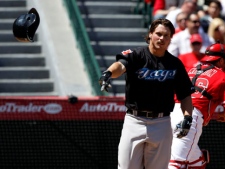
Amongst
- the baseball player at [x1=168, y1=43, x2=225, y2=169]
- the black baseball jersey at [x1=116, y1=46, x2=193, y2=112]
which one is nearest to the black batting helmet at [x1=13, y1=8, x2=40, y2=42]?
the black baseball jersey at [x1=116, y1=46, x2=193, y2=112]

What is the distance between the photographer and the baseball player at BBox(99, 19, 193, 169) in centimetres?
770

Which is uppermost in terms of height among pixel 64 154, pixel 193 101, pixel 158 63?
pixel 158 63

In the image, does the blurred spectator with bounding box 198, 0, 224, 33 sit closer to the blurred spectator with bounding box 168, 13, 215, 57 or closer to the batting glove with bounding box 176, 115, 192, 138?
the blurred spectator with bounding box 168, 13, 215, 57

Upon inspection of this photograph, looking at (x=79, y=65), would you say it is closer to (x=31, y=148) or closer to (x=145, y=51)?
(x=31, y=148)

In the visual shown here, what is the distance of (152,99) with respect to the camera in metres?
7.75

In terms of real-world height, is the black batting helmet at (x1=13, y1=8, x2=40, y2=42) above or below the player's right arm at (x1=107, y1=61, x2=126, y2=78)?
above

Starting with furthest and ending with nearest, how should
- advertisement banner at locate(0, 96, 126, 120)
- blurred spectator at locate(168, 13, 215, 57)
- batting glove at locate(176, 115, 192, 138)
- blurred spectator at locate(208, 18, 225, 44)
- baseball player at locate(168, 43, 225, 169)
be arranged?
1. blurred spectator at locate(208, 18, 225, 44)
2. blurred spectator at locate(168, 13, 215, 57)
3. advertisement banner at locate(0, 96, 126, 120)
4. baseball player at locate(168, 43, 225, 169)
5. batting glove at locate(176, 115, 192, 138)

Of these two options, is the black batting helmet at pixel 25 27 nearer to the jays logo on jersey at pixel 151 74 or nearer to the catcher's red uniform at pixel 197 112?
the jays logo on jersey at pixel 151 74

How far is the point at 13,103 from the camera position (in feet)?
34.1

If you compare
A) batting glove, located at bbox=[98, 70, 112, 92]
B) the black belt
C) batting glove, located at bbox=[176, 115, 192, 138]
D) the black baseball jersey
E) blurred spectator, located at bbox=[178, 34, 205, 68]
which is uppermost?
batting glove, located at bbox=[98, 70, 112, 92]

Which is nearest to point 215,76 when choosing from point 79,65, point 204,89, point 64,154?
point 204,89

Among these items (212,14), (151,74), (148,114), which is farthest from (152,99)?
(212,14)

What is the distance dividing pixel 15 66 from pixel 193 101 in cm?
495

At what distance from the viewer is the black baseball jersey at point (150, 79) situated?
7.66 m
